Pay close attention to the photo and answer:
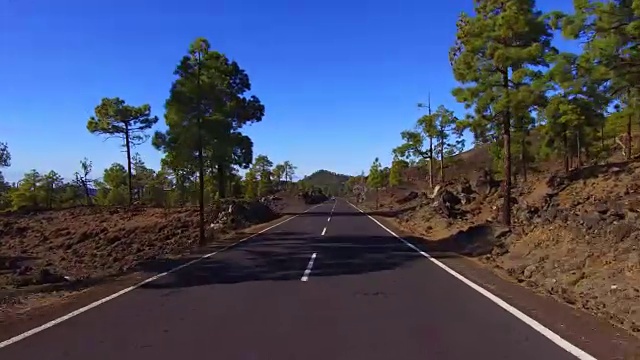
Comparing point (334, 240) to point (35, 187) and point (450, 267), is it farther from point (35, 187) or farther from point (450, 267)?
point (35, 187)

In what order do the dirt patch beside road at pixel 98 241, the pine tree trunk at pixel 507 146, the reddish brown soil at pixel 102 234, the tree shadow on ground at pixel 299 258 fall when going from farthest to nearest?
the reddish brown soil at pixel 102 234 < the pine tree trunk at pixel 507 146 < the dirt patch beside road at pixel 98 241 < the tree shadow on ground at pixel 299 258

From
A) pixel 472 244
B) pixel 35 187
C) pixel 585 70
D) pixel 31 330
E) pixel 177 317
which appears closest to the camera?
pixel 31 330

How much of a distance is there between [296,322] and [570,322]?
3.92 meters

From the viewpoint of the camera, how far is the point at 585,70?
14500 millimetres

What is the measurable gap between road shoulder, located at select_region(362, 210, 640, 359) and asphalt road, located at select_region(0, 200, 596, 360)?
0.40 m

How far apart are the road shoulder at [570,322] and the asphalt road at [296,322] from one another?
403mm

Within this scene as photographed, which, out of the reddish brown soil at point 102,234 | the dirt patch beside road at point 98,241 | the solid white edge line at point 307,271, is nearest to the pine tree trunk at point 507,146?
the solid white edge line at point 307,271

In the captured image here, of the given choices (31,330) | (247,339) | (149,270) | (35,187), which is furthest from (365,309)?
(35,187)

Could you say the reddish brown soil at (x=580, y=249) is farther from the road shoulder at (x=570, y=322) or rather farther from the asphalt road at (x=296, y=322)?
the asphalt road at (x=296, y=322)

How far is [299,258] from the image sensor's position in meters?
16.9

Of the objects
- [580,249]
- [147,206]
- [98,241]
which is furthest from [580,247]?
[147,206]

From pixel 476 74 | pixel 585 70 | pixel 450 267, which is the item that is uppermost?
pixel 476 74

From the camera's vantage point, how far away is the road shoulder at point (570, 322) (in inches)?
256

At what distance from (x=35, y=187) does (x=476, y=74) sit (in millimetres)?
70382
